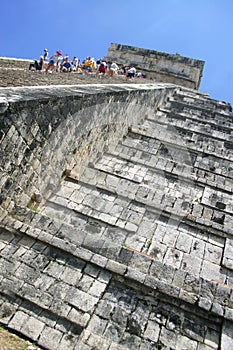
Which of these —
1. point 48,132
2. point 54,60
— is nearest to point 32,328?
point 48,132

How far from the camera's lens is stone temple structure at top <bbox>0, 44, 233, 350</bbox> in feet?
11.1

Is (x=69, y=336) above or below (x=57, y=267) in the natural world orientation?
below

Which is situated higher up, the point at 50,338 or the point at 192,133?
the point at 192,133

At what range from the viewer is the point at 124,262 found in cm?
397

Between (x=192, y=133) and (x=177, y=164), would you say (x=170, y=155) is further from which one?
(x=192, y=133)

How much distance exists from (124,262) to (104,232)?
34.1 inches

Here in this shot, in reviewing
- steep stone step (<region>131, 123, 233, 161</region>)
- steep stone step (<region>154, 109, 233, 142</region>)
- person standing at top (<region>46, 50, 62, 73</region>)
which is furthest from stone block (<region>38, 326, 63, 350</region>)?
person standing at top (<region>46, 50, 62, 73</region>)

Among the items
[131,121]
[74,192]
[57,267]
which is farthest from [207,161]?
[57,267]

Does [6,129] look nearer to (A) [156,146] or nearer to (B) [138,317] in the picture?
(B) [138,317]

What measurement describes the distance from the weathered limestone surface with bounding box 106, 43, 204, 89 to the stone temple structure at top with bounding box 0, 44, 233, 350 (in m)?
15.8

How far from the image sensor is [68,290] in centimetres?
358

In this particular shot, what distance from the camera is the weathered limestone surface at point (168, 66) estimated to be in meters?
21.4

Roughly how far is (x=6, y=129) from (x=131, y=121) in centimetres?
491

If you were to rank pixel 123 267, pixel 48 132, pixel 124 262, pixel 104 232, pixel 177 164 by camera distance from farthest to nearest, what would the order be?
pixel 177 164
pixel 104 232
pixel 48 132
pixel 124 262
pixel 123 267
